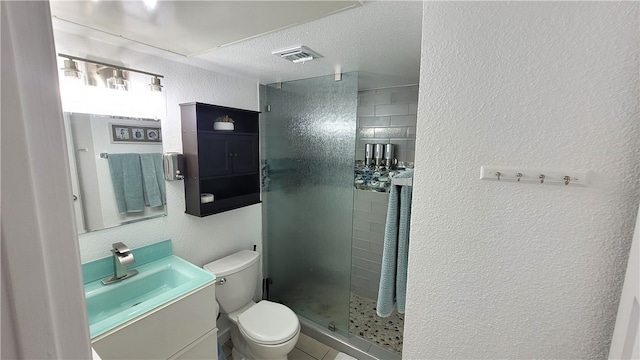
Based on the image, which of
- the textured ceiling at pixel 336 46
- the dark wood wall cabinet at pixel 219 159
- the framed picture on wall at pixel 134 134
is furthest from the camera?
the dark wood wall cabinet at pixel 219 159

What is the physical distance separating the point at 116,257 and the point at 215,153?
32.2 inches

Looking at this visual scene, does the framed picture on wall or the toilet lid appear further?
the toilet lid

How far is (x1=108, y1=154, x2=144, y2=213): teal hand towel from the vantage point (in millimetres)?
1438

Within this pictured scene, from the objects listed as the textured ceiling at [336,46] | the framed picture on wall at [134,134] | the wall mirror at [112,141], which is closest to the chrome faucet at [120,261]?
the wall mirror at [112,141]

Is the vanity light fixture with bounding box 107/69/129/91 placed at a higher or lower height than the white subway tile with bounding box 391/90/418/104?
lower

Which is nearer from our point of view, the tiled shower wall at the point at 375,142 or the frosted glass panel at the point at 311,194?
the frosted glass panel at the point at 311,194

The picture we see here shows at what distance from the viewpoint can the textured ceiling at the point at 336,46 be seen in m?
1.03

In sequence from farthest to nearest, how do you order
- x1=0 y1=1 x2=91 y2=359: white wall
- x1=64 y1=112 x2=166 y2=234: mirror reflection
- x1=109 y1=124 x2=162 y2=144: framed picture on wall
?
x1=109 y1=124 x2=162 y2=144: framed picture on wall < x1=64 y1=112 x2=166 y2=234: mirror reflection < x1=0 y1=1 x2=91 y2=359: white wall

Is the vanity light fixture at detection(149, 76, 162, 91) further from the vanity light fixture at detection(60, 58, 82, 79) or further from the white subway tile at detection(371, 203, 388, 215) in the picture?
the white subway tile at detection(371, 203, 388, 215)

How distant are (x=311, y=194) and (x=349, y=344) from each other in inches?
47.1

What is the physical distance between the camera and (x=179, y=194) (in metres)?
1.73

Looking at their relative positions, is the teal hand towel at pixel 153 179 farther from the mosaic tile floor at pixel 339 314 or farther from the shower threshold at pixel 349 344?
the shower threshold at pixel 349 344

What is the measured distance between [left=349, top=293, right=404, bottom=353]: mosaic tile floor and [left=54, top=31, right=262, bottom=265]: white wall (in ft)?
3.80

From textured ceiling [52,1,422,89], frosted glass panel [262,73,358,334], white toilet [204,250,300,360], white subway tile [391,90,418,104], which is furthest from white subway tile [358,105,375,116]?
white toilet [204,250,300,360]
